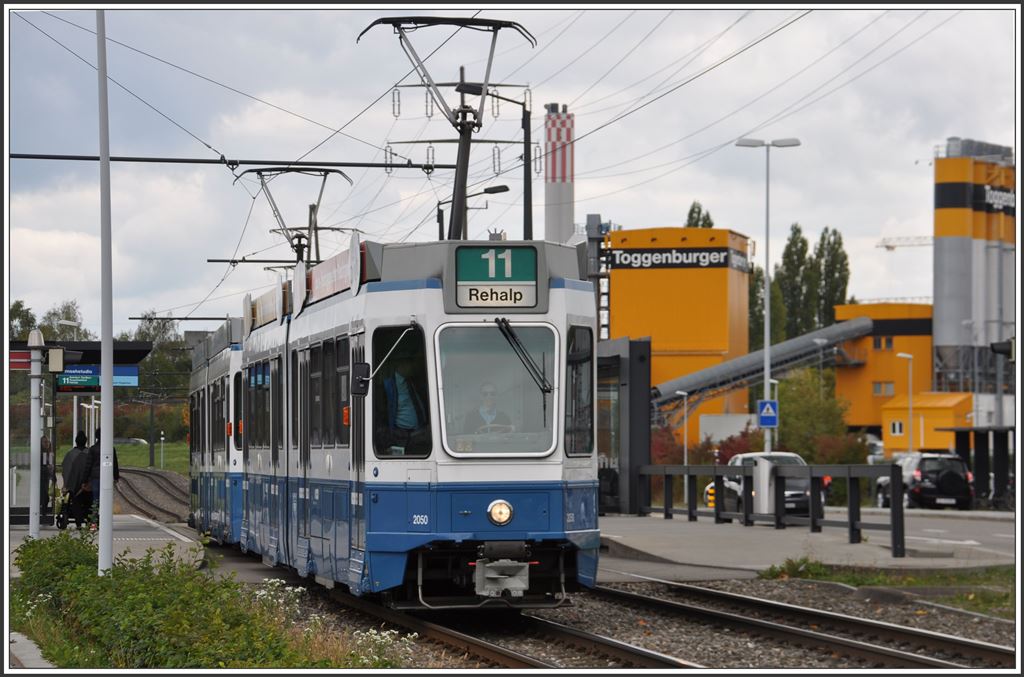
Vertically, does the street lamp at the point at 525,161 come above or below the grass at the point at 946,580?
above

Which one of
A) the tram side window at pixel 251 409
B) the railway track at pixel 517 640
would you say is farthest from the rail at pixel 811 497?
the tram side window at pixel 251 409

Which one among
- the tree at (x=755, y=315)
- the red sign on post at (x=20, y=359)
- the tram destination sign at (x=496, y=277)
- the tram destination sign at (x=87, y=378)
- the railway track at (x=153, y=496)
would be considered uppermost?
the tree at (x=755, y=315)

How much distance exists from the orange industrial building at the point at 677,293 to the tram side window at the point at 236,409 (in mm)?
81235

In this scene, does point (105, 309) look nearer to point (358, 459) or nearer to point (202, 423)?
point (358, 459)

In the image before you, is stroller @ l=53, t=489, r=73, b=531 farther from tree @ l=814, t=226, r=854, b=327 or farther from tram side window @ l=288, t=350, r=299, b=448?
tree @ l=814, t=226, r=854, b=327

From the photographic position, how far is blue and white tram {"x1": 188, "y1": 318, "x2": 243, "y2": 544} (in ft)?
74.4

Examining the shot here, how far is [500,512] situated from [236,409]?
9.58 m

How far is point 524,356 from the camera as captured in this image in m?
13.8

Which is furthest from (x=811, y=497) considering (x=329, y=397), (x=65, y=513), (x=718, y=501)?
(x=65, y=513)

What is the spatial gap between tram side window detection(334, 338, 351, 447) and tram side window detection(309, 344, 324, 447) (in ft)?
2.68

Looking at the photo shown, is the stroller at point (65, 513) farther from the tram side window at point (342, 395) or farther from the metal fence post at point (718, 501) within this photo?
the tram side window at point (342, 395)

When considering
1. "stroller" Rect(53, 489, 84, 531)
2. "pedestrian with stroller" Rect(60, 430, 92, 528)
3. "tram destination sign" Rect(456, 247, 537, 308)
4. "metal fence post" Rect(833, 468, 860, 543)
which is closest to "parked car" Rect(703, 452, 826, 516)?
"metal fence post" Rect(833, 468, 860, 543)

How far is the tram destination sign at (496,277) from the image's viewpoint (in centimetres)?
1395

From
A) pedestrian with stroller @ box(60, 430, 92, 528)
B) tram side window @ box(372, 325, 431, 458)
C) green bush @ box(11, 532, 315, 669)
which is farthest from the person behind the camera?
pedestrian with stroller @ box(60, 430, 92, 528)
